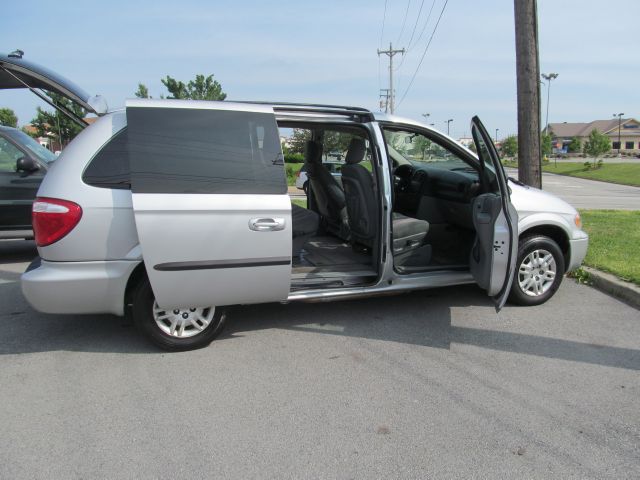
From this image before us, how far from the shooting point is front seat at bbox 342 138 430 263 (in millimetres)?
4574

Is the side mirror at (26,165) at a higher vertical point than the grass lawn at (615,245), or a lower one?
higher

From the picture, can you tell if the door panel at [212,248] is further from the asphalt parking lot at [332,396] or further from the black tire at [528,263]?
the black tire at [528,263]

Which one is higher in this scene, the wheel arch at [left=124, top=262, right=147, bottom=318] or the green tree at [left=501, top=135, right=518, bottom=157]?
the green tree at [left=501, top=135, right=518, bottom=157]

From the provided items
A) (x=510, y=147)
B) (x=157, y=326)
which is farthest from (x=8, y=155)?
(x=510, y=147)

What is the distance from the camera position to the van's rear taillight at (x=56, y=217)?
11.0 feet

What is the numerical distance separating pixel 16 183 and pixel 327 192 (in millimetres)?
4282

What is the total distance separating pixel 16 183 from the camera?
21.8 ft

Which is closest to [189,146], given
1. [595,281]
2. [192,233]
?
[192,233]

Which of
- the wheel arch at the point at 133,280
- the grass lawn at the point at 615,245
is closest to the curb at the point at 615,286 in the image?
the grass lawn at the point at 615,245

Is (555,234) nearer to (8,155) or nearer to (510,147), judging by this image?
(8,155)

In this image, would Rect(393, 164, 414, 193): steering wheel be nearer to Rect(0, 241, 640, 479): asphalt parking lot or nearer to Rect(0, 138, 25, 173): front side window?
Rect(0, 241, 640, 479): asphalt parking lot

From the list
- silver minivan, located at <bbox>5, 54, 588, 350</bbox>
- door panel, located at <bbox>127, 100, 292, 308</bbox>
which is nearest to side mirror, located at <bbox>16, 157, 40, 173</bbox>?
silver minivan, located at <bbox>5, 54, 588, 350</bbox>

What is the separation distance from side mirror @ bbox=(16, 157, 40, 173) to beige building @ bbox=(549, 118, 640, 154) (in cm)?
11106

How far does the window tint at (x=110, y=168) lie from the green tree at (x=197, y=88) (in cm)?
2950
